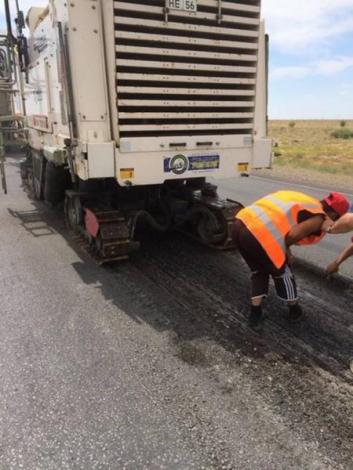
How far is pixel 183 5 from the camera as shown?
471cm

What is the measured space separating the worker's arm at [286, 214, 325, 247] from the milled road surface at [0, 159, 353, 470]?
88cm

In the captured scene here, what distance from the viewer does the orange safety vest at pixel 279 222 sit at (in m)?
3.67

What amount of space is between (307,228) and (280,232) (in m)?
0.22

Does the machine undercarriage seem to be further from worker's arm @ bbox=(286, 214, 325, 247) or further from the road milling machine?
worker's arm @ bbox=(286, 214, 325, 247)

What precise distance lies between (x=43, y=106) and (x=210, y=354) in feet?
15.5

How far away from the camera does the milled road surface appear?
253 centimetres

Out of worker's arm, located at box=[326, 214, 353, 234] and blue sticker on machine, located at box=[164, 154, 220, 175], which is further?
blue sticker on machine, located at box=[164, 154, 220, 175]

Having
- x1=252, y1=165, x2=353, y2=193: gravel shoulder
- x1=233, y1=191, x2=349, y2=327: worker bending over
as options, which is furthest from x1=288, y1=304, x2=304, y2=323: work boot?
x1=252, y1=165, x2=353, y2=193: gravel shoulder

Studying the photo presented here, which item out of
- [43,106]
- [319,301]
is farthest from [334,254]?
[43,106]

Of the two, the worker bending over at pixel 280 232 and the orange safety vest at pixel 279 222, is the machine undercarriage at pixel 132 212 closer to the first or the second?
the worker bending over at pixel 280 232

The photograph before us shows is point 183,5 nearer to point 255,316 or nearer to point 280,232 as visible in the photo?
point 280,232

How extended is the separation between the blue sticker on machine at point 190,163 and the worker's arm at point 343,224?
2.20 metres

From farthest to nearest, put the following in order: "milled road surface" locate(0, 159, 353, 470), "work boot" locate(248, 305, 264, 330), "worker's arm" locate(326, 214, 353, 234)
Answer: "work boot" locate(248, 305, 264, 330), "worker's arm" locate(326, 214, 353, 234), "milled road surface" locate(0, 159, 353, 470)

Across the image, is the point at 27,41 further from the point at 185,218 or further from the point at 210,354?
the point at 210,354
